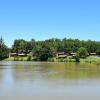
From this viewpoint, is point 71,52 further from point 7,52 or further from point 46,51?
point 7,52

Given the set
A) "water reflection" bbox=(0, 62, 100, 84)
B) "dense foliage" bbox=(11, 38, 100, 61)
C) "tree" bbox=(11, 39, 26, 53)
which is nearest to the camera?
"water reflection" bbox=(0, 62, 100, 84)

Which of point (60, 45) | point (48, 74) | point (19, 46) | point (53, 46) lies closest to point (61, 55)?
point (53, 46)

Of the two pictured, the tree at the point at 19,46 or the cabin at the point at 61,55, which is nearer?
the cabin at the point at 61,55

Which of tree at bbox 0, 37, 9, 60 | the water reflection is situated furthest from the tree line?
the water reflection

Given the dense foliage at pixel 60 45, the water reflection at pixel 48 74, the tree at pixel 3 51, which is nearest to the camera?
the water reflection at pixel 48 74

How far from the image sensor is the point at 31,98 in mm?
24391

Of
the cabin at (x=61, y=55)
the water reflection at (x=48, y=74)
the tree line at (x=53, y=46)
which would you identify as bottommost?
the water reflection at (x=48, y=74)

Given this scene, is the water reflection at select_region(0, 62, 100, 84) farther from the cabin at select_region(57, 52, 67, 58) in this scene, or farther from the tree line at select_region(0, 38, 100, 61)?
the tree line at select_region(0, 38, 100, 61)

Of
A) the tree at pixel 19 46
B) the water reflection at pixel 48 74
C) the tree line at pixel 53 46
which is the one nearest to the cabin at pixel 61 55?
the tree line at pixel 53 46

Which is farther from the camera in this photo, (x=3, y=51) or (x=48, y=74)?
(x=3, y=51)

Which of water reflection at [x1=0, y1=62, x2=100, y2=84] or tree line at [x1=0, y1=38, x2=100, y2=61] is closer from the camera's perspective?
water reflection at [x1=0, y1=62, x2=100, y2=84]

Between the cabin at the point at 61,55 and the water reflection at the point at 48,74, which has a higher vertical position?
the cabin at the point at 61,55

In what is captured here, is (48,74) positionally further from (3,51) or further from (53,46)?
(53,46)

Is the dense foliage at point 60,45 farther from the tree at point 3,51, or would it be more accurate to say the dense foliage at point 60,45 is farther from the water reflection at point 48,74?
the water reflection at point 48,74
